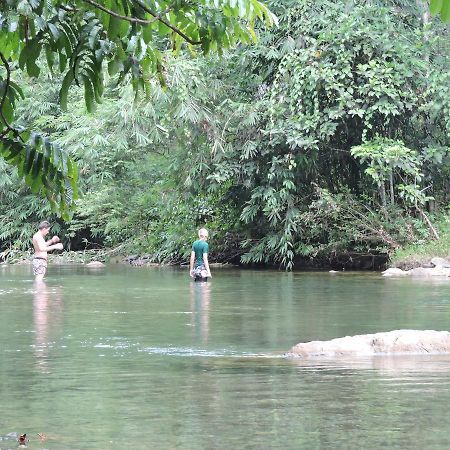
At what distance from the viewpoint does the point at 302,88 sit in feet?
98.9

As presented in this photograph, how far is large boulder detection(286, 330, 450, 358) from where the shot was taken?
443 inches

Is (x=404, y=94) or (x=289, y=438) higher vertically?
(x=404, y=94)

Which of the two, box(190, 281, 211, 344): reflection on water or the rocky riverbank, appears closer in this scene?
box(190, 281, 211, 344): reflection on water

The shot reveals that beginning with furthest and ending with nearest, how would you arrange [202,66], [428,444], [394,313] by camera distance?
1. [202,66]
2. [394,313]
3. [428,444]

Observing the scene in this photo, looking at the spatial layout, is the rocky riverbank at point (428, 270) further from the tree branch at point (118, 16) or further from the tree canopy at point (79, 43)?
the tree branch at point (118, 16)

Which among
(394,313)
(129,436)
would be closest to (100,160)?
(394,313)

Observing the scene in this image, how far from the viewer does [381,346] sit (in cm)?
1134

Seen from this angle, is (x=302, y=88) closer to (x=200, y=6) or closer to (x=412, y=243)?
(x=412, y=243)

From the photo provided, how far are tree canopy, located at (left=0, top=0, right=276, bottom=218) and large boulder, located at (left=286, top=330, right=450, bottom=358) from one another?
660 cm

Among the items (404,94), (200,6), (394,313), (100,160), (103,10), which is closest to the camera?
(103,10)

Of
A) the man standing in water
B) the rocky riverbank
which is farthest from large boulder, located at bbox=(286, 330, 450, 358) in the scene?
the rocky riverbank

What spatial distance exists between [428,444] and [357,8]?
969 inches

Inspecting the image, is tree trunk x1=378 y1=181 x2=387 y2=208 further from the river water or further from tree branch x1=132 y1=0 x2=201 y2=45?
tree branch x1=132 y1=0 x2=201 y2=45

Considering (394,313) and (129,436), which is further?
(394,313)
